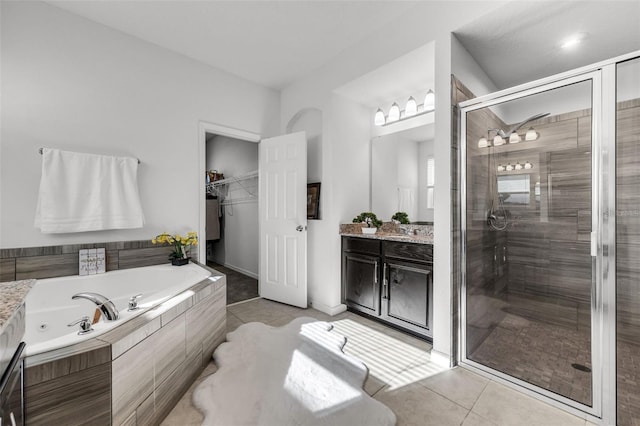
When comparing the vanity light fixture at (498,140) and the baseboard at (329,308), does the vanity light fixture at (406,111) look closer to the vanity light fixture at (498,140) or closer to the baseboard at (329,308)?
the vanity light fixture at (498,140)

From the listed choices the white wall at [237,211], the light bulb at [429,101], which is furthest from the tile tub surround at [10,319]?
the white wall at [237,211]

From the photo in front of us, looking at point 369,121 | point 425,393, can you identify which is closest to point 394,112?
point 369,121

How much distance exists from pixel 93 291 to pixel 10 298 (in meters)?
1.78

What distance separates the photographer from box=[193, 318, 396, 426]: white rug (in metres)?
1.45

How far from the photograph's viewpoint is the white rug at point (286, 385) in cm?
145

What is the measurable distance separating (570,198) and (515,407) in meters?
1.27

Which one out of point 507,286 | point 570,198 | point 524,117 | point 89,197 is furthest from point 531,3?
point 89,197

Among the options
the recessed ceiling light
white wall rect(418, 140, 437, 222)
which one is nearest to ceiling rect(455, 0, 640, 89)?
the recessed ceiling light

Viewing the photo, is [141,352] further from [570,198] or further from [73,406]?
[570,198]

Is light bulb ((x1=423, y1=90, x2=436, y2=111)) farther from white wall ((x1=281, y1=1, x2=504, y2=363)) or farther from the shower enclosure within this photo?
the shower enclosure

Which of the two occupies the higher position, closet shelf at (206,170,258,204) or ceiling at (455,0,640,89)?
ceiling at (455,0,640,89)

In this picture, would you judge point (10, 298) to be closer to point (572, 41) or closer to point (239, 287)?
point (239, 287)

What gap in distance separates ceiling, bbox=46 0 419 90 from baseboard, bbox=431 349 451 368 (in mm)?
2760

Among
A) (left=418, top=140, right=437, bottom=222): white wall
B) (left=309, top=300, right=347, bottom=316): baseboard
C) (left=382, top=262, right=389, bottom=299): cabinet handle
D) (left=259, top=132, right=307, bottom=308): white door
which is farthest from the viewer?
(left=259, top=132, right=307, bottom=308): white door
